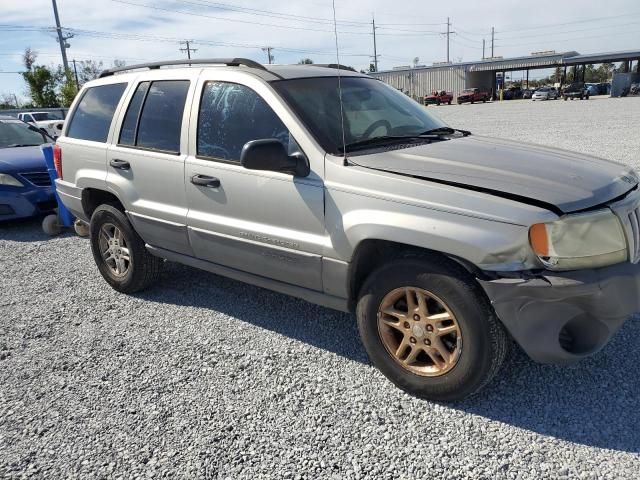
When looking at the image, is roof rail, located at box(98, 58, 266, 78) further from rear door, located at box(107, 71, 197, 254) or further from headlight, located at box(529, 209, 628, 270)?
headlight, located at box(529, 209, 628, 270)

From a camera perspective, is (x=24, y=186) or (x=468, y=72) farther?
(x=468, y=72)

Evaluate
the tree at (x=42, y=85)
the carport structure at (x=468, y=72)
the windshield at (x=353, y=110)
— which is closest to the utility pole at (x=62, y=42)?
the tree at (x=42, y=85)

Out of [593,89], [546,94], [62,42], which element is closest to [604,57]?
[593,89]

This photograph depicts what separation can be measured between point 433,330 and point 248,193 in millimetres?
1475

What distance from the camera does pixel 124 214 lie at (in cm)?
453

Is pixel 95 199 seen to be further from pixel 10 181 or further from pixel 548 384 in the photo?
pixel 548 384

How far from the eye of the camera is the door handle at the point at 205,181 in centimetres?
361

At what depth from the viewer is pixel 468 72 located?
6056cm

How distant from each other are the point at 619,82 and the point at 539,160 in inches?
2028

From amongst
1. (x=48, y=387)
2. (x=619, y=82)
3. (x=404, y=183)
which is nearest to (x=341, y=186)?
(x=404, y=183)

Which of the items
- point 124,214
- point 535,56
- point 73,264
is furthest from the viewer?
point 535,56

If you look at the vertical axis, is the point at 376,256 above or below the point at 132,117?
below

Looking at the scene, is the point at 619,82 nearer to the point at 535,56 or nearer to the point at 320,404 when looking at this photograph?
the point at 535,56

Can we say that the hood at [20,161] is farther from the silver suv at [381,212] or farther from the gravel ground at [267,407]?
the gravel ground at [267,407]
